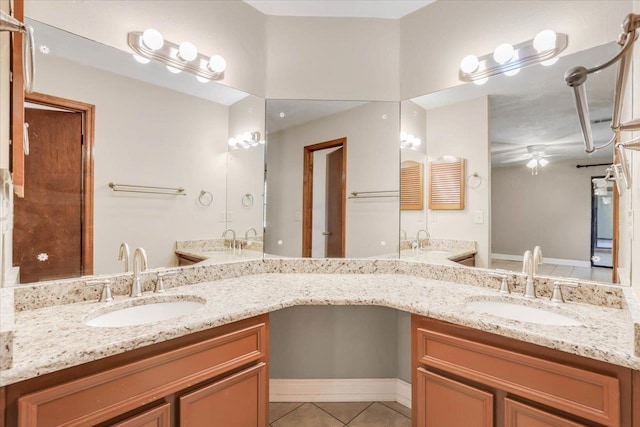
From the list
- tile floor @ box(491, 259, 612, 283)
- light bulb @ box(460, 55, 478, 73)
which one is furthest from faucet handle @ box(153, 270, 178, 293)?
light bulb @ box(460, 55, 478, 73)

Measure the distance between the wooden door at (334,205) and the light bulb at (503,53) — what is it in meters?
1.06

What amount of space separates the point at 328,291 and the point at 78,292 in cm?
116

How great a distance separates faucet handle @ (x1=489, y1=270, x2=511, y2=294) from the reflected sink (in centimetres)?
151

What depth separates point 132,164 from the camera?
155cm

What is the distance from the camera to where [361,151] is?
2.16 m

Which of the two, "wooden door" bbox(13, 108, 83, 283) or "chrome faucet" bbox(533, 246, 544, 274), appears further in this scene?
"chrome faucet" bbox(533, 246, 544, 274)

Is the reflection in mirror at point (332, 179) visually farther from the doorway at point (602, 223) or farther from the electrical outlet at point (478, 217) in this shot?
the doorway at point (602, 223)

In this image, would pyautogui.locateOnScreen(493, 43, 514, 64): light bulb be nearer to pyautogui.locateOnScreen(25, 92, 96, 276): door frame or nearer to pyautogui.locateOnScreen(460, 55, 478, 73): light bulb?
pyautogui.locateOnScreen(460, 55, 478, 73): light bulb

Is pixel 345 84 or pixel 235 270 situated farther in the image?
pixel 345 84

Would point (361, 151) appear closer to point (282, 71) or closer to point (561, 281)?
point (282, 71)

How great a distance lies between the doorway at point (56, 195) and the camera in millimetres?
1265

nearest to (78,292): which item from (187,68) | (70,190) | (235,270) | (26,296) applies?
(26,296)

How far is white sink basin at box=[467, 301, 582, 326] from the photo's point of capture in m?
1.29

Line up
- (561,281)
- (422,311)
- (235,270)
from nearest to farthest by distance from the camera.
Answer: (422,311) < (561,281) < (235,270)
